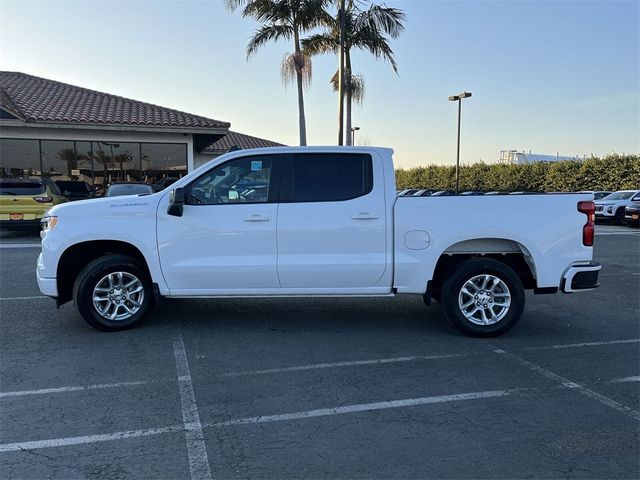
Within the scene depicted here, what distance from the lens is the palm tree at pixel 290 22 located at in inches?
836

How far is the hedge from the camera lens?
1135 inches

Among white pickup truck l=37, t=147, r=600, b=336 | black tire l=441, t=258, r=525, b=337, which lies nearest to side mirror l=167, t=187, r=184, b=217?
white pickup truck l=37, t=147, r=600, b=336

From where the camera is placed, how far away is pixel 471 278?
5.50 meters

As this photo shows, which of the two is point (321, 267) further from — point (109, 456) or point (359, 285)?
point (109, 456)

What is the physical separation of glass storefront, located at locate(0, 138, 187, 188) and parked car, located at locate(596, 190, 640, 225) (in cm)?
1804

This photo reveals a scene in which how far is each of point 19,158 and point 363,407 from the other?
65.5ft

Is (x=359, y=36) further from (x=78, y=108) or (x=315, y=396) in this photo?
(x=315, y=396)

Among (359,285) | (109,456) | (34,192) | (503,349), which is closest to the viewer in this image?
(109,456)

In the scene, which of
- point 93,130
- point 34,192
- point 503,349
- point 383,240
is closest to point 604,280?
point 503,349

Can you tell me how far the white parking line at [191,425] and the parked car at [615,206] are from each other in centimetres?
2255

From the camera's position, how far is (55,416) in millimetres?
3678

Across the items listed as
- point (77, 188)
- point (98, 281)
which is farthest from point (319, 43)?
point (98, 281)

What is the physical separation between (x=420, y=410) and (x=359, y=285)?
1.92 m

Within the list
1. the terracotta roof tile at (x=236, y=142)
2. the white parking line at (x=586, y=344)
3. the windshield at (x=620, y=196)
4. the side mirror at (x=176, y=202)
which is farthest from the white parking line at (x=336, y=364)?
the terracotta roof tile at (x=236, y=142)
